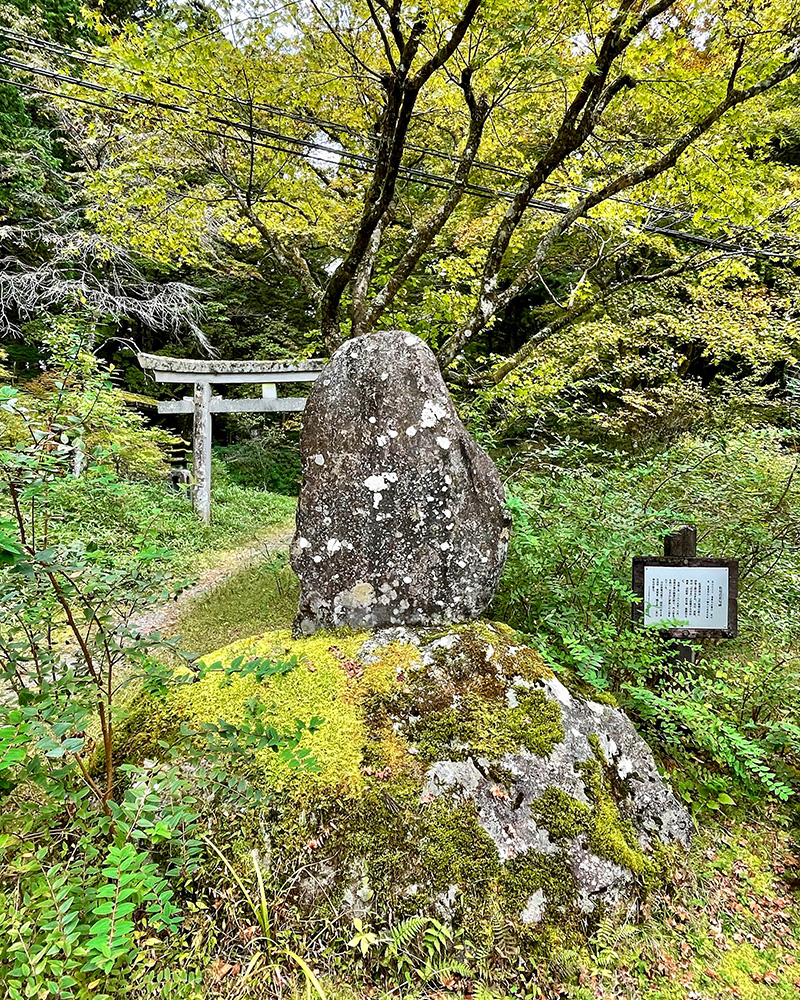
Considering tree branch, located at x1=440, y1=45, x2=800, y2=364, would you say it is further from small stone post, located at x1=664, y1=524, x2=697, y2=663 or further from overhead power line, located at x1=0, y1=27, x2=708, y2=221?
small stone post, located at x1=664, y1=524, x2=697, y2=663

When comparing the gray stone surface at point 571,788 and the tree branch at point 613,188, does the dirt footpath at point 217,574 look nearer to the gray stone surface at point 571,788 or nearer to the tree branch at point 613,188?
the gray stone surface at point 571,788

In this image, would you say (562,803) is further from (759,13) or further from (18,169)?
(18,169)

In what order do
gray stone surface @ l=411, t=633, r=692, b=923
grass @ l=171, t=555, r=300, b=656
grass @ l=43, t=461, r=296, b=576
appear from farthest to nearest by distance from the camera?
grass @ l=43, t=461, r=296, b=576 < grass @ l=171, t=555, r=300, b=656 < gray stone surface @ l=411, t=633, r=692, b=923

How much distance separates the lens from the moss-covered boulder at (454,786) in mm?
2076

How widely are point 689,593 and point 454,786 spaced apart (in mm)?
1725

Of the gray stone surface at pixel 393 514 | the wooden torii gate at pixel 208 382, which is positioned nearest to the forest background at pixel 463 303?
the gray stone surface at pixel 393 514

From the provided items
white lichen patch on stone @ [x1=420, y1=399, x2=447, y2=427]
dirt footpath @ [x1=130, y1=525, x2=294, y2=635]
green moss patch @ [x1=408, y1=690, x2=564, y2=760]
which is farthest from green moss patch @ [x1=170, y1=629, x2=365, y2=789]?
dirt footpath @ [x1=130, y1=525, x2=294, y2=635]

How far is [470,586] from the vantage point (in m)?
3.15

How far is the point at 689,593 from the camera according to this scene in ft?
9.68

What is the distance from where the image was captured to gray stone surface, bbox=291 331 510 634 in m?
3.10

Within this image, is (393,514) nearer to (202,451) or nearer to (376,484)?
(376,484)

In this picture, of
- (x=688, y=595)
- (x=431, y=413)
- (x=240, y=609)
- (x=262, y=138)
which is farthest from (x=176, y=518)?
(x=688, y=595)

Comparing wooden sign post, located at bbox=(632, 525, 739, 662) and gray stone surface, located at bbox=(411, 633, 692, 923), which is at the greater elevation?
wooden sign post, located at bbox=(632, 525, 739, 662)

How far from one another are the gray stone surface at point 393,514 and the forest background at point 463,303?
516mm
